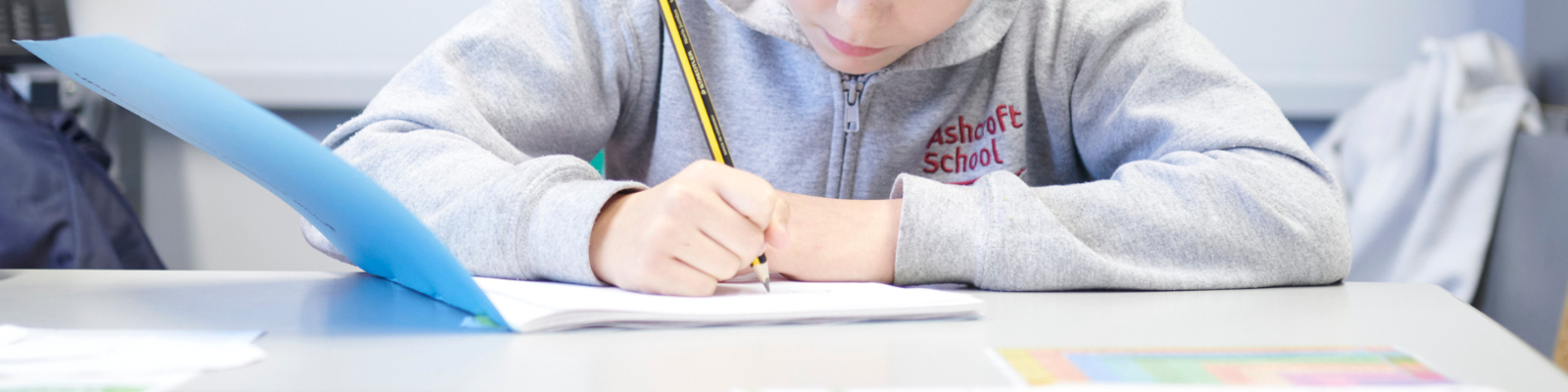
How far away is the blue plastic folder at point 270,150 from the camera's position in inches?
13.0

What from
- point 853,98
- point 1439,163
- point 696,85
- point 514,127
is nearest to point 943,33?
point 853,98

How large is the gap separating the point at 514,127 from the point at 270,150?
1.26 feet

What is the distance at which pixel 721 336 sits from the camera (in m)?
0.39

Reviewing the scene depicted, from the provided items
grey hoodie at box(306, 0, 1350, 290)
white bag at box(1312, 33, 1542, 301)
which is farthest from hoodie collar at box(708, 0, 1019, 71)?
white bag at box(1312, 33, 1542, 301)

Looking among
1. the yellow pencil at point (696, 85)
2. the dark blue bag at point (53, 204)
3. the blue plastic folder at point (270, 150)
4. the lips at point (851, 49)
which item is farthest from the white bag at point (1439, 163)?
the dark blue bag at point (53, 204)

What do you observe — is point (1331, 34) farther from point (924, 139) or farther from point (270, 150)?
point (270, 150)

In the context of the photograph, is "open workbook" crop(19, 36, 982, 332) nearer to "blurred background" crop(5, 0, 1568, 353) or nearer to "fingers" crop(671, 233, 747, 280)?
"fingers" crop(671, 233, 747, 280)

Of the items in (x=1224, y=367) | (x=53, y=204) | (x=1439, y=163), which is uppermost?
(x=1224, y=367)

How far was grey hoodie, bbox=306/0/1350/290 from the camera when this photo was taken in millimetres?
521

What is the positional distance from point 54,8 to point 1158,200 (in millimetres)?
1799

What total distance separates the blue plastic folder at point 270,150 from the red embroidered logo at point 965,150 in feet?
1.57

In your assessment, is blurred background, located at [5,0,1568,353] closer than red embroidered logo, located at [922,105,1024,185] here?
No

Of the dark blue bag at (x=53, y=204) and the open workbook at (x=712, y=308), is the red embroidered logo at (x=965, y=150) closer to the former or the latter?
the open workbook at (x=712, y=308)

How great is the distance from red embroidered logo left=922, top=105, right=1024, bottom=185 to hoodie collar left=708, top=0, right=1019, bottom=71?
82 millimetres
